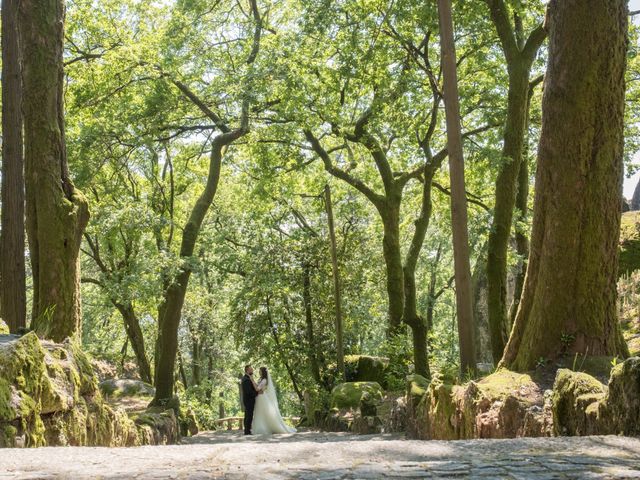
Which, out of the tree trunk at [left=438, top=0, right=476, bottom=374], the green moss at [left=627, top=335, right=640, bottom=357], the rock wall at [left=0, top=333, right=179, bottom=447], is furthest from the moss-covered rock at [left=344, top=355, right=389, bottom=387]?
the rock wall at [left=0, top=333, right=179, bottom=447]

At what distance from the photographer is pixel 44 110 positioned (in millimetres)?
9820

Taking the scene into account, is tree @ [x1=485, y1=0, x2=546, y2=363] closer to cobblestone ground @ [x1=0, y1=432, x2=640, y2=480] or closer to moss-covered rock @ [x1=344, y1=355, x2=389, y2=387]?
cobblestone ground @ [x1=0, y1=432, x2=640, y2=480]

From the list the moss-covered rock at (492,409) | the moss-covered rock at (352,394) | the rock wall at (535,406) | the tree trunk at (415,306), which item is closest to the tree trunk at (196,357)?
the tree trunk at (415,306)

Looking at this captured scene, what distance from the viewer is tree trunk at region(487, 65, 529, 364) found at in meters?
13.1

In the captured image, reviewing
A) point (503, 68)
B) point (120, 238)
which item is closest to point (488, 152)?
point (503, 68)

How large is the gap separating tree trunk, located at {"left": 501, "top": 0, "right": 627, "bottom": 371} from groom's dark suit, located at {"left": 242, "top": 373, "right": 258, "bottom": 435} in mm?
10862

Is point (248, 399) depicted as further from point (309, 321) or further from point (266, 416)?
point (309, 321)

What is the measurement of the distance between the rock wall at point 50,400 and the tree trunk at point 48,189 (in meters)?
1.74

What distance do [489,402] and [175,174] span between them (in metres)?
24.6

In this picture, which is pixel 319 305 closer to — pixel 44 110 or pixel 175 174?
pixel 175 174

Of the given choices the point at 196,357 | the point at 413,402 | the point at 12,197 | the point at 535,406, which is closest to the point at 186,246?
the point at 12,197

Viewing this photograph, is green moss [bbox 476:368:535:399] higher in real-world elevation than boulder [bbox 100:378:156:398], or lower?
higher

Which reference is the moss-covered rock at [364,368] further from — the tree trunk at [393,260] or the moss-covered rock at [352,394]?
the moss-covered rock at [352,394]

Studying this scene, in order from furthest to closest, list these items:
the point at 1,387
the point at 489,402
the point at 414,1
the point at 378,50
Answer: the point at 378,50 < the point at 414,1 < the point at 489,402 < the point at 1,387
